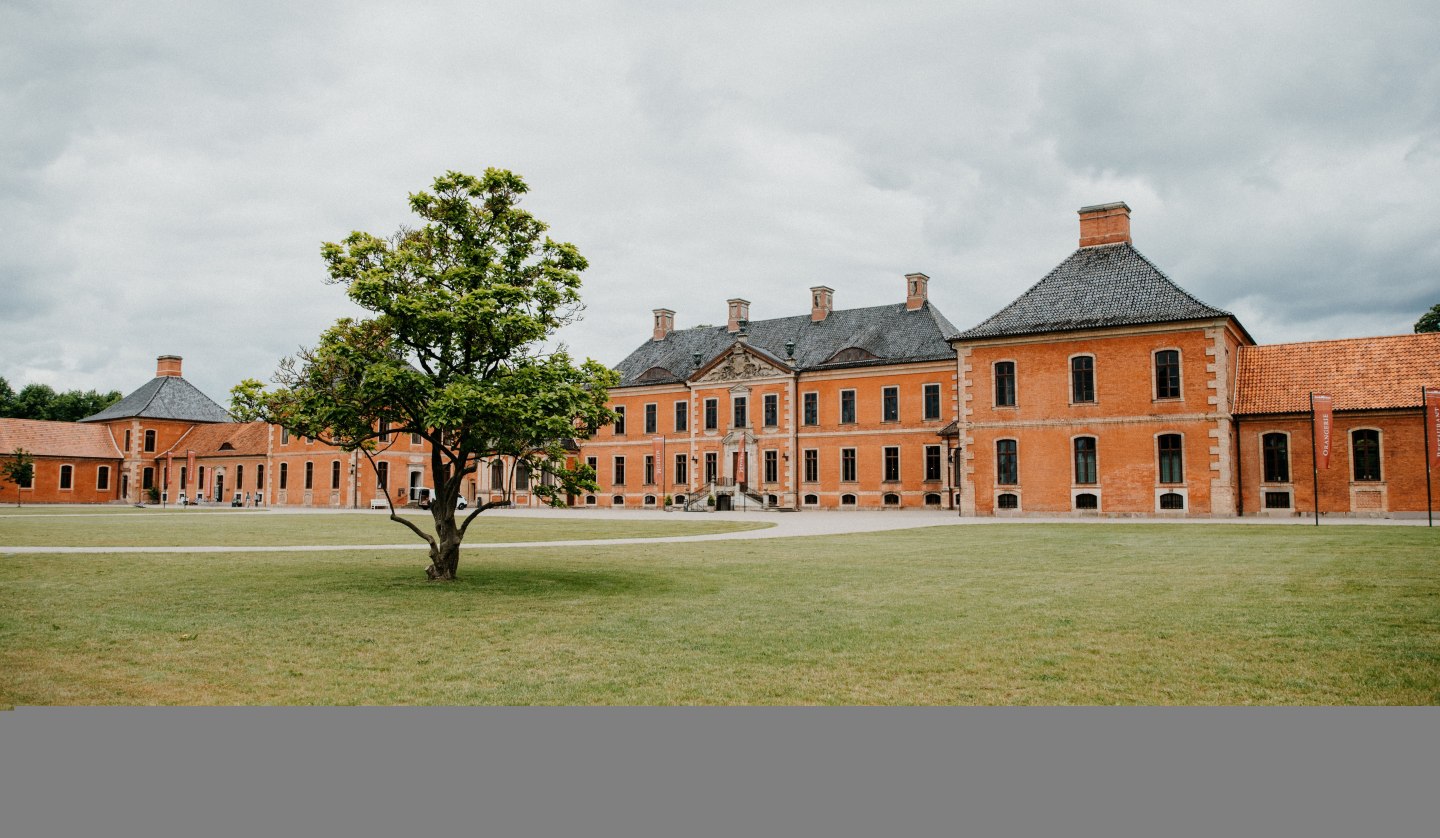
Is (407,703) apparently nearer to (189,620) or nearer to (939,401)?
(189,620)

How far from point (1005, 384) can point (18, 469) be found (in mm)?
58253

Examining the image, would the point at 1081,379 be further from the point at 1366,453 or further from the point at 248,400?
the point at 248,400

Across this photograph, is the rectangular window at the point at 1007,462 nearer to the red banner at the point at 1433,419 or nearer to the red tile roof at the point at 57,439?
the red banner at the point at 1433,419

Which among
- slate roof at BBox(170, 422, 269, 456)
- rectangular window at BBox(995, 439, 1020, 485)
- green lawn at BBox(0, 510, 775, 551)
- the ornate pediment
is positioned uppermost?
the ornate pediment

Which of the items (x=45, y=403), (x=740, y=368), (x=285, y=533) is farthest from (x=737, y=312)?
(x=45, y=403)

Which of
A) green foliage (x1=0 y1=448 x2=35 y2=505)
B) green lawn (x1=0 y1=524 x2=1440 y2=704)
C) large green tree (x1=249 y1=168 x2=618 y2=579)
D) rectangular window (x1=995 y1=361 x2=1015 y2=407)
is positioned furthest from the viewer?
green foliage (x1=0 y1=448 x2=35 y2=505)

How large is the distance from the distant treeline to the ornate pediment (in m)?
61.0

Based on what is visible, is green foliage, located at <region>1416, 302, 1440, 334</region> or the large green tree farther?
green foliage, located at <region>1416, 302, 1440, 334</region>

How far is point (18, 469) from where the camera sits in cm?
5862

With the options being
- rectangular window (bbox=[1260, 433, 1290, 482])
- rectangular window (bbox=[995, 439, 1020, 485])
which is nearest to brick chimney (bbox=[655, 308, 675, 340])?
rectangular window (bbox=[995, 439, 1020, 485])

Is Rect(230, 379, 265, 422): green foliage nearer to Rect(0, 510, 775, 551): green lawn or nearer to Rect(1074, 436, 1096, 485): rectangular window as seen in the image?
Rect(0, 510, 775, 551): green lawn

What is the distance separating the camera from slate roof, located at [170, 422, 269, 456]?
6462 cm

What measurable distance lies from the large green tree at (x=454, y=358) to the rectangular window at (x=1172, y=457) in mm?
25116

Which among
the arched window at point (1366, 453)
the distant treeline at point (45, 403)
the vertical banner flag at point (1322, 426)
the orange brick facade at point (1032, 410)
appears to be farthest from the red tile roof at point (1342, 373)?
the distant treeline at point (45, 403)
